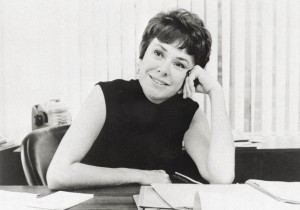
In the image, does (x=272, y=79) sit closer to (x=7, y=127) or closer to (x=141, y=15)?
(x=141, y=15)

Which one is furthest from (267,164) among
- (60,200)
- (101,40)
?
(60,200)

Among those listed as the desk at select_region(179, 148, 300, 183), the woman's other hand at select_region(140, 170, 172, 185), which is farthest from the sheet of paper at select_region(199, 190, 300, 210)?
the desk at select_region(179, 148, 300, 183)

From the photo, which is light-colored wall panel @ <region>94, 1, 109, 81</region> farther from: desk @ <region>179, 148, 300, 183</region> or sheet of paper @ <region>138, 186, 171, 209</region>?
sheet of paper @ <region>138, 186, 171, 209</region>

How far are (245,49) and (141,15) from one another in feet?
2.50

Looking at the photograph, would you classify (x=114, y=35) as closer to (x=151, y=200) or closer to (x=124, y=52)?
(x=124, y=52)

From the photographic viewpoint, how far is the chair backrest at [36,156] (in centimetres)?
133

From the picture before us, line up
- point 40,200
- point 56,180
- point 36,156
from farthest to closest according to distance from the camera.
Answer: point 36,156
point 56,180
point 40,200

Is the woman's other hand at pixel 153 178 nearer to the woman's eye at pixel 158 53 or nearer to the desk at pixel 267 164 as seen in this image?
the woman's eye at pixel 158 53

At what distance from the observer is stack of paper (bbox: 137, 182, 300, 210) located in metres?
0.71

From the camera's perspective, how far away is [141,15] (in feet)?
9.15

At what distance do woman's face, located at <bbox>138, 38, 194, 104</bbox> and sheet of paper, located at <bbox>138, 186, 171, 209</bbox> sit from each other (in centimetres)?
67

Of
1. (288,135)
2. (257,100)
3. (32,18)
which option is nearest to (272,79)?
(257,100)

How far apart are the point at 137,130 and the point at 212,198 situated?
0.91m

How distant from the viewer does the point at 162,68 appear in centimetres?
154
